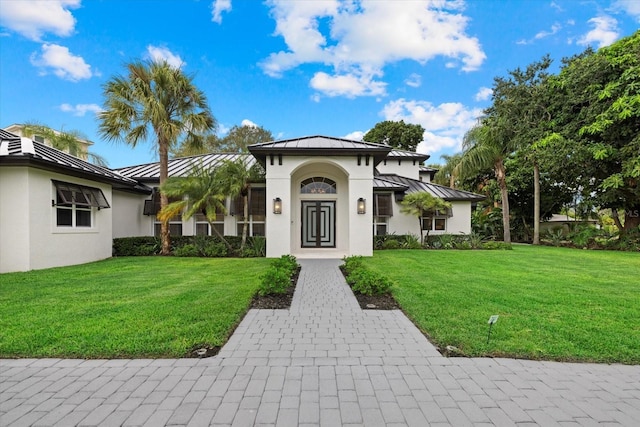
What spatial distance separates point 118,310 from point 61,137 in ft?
70.3

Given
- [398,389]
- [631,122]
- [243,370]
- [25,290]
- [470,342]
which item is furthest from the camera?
[631,122]

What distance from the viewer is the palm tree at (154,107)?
1259cm

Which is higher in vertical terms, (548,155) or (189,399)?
(548,155)

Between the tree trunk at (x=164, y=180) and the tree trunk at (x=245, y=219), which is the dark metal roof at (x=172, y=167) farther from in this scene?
the tree trunk at (x=245, y=219)

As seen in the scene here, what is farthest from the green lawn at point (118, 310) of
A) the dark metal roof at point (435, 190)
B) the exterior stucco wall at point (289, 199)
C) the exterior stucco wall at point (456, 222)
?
the dark metal roof at point (435, 190)

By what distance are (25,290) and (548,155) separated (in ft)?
76.2

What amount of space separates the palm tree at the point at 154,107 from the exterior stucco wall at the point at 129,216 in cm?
299

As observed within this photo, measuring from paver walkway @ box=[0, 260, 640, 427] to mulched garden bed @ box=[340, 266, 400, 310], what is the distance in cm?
172

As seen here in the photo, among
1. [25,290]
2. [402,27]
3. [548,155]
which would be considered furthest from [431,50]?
[25,290]

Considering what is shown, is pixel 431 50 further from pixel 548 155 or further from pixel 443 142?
pixel 443 142

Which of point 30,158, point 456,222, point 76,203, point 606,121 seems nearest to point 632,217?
point 606,121

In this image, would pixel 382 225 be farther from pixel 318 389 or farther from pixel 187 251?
pixel 318 389

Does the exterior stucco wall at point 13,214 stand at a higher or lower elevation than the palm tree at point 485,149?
lower

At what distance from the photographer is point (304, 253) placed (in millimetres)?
14328
